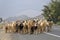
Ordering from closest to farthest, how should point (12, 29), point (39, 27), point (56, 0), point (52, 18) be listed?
point (39, 27), point (12, 29), point (52, 18), point (56, 0)

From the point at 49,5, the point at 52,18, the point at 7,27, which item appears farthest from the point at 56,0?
the point at 7,27

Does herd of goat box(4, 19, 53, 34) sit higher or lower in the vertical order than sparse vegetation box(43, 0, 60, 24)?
lower

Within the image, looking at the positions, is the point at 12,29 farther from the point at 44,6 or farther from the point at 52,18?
the point at 44,6

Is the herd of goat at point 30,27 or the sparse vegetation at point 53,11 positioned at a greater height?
the sparse vegetation at point 53,11

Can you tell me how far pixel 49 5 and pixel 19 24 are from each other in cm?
4644

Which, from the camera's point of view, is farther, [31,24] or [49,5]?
[49,5]

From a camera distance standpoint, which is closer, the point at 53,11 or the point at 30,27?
the point at 30,27

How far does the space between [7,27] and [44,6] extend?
155 feet

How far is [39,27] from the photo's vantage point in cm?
3288

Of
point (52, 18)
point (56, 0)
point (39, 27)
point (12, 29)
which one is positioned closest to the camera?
point (39, 27)

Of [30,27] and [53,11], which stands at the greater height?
[53,11]

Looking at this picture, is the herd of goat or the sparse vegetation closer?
the herd of goat

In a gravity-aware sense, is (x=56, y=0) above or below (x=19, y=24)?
above

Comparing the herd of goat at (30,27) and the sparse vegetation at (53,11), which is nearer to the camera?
the herd of goat at (30,27)
